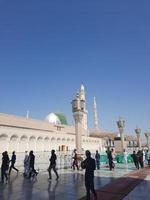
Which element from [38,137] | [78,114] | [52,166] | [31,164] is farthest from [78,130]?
[38,137]

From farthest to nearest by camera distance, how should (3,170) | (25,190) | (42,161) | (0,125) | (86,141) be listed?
(86,141)
(0,125)
(42,161)
(3,170)
(25,190)

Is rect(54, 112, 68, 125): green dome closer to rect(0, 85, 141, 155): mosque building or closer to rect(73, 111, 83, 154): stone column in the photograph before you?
rect(0, 85, 141, 155): mosque building

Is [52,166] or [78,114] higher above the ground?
[78,114]

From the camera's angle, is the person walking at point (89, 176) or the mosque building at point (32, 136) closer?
the person walking at point (89, 176)

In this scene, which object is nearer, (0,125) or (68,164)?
(68,164)

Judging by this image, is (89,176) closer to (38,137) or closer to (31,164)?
(31,164)

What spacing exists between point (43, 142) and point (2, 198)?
47387mm

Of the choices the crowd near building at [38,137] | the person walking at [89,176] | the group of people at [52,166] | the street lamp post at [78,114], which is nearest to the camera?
the person walking at [89,176]

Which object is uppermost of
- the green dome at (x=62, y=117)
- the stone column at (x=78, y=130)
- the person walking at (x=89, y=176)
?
the green dome at (x=62, y=117)

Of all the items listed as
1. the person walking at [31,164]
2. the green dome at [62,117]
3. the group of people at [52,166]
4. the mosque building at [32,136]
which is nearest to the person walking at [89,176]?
the group of people at [52,166]

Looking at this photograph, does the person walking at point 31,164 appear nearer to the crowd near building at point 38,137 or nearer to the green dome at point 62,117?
the crowd near building at point 38,137

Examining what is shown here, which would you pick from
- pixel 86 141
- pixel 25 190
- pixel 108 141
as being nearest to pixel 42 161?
pixel 25 190

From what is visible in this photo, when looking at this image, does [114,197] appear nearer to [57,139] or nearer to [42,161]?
[42,161]

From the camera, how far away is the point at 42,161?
17.6m
